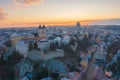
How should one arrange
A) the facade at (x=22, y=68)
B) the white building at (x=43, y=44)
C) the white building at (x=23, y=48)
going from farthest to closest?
the white building at (x=43, y=44) → the white building at (x=23, y=48) → the facade at (x=22, y=68)

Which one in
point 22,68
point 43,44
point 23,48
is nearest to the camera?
point 22,68

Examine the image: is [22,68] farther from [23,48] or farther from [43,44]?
[43,44]

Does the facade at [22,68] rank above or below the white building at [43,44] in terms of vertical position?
below

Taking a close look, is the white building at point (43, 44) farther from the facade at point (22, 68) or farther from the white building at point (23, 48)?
the facade at point (22, 68)

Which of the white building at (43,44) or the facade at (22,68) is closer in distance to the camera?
the facade at (22,68)

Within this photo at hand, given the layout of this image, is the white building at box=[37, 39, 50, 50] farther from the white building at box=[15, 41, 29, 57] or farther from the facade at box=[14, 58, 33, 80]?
the facade at box=[14, 58, 33, 80]

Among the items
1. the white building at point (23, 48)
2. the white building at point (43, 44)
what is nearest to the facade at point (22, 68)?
the white building at point (23, 48)

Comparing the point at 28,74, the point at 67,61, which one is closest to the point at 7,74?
the point at 28,74

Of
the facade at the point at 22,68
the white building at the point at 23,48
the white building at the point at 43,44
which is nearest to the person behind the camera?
the facade at the point at 22,68

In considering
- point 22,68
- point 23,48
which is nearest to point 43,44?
point 23,48

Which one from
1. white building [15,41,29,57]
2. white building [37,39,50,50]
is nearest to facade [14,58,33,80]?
white building [15,41,29,57]

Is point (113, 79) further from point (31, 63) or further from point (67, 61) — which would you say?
point (31, 63)
